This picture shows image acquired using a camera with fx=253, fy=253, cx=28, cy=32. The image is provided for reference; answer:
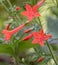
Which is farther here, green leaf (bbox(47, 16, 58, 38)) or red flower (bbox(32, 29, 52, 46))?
green leaf (bbox(47, 16, 58, 38))

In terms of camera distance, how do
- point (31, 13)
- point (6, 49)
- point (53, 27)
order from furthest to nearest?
1. point (53, 27)
2. point (6, 49)
3. point (31, 13)

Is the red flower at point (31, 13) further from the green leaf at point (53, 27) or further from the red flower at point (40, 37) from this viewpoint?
the green leaf at point (53, 27)

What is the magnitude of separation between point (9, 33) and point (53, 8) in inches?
15.0

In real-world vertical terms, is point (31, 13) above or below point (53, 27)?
above

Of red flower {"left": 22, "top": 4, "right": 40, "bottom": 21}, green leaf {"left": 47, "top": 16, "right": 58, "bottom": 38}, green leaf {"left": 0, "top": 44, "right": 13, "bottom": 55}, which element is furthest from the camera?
green leaf {"left": 47, "top": 16, "right": 58, "bottom": 38}

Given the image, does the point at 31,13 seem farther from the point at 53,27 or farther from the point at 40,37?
→ the point at 53,27

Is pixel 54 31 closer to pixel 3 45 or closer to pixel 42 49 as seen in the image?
pixel 42 49

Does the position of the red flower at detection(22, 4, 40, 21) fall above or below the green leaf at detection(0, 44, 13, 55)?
above

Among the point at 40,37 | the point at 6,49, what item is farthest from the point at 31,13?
the point at 6,49

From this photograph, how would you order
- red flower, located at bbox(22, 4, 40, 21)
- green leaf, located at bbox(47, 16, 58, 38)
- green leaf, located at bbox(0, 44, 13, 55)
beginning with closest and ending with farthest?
red flower, located at bbox(22, 4, 40, 21) → green leaf, located at bbox(0, 44, 13, 55) → green leaf, located at bbox(47, 16, 58, 38)

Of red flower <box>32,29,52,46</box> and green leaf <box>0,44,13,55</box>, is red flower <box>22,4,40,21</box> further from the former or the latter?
green leaf <box>0,44,13,55</box>

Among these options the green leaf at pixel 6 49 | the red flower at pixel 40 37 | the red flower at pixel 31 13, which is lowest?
the green leaf at pixel 6 49

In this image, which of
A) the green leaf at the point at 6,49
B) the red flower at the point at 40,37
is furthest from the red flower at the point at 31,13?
the green leaf at the point at 6,49

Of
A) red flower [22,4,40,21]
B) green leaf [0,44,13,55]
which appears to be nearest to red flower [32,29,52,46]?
red flower [22,4,40,21]
